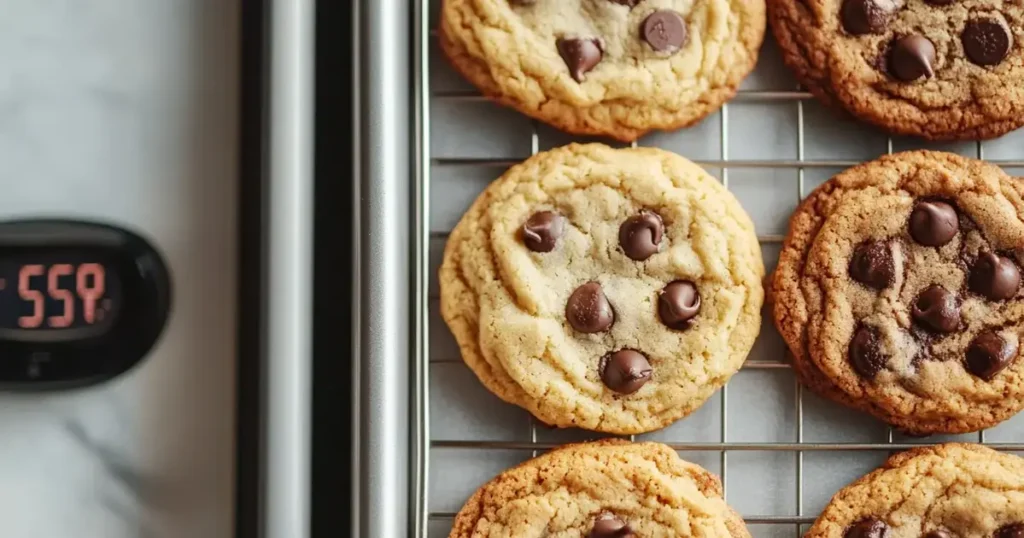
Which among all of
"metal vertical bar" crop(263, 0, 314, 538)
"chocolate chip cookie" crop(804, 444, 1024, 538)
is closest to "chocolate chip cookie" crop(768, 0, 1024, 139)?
"chocolate chip cookie" crop(804, 444, 1024, 538)

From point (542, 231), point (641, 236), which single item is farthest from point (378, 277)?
point (641, 236)

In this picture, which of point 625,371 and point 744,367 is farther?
point 744,367

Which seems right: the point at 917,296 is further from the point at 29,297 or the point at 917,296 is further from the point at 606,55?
the point at 29,297

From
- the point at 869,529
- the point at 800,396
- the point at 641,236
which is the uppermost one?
the point at 641,236

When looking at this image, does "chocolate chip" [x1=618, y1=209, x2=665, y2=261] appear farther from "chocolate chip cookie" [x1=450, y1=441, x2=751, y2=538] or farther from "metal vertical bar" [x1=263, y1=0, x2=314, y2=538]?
"metal vertical bar" [x1=263, y1=0, x2=314, y2=538]

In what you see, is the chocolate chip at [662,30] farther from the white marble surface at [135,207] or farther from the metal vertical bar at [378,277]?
the white marble surface at [135,207]

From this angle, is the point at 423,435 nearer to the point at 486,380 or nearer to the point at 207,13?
the point at 486,380
